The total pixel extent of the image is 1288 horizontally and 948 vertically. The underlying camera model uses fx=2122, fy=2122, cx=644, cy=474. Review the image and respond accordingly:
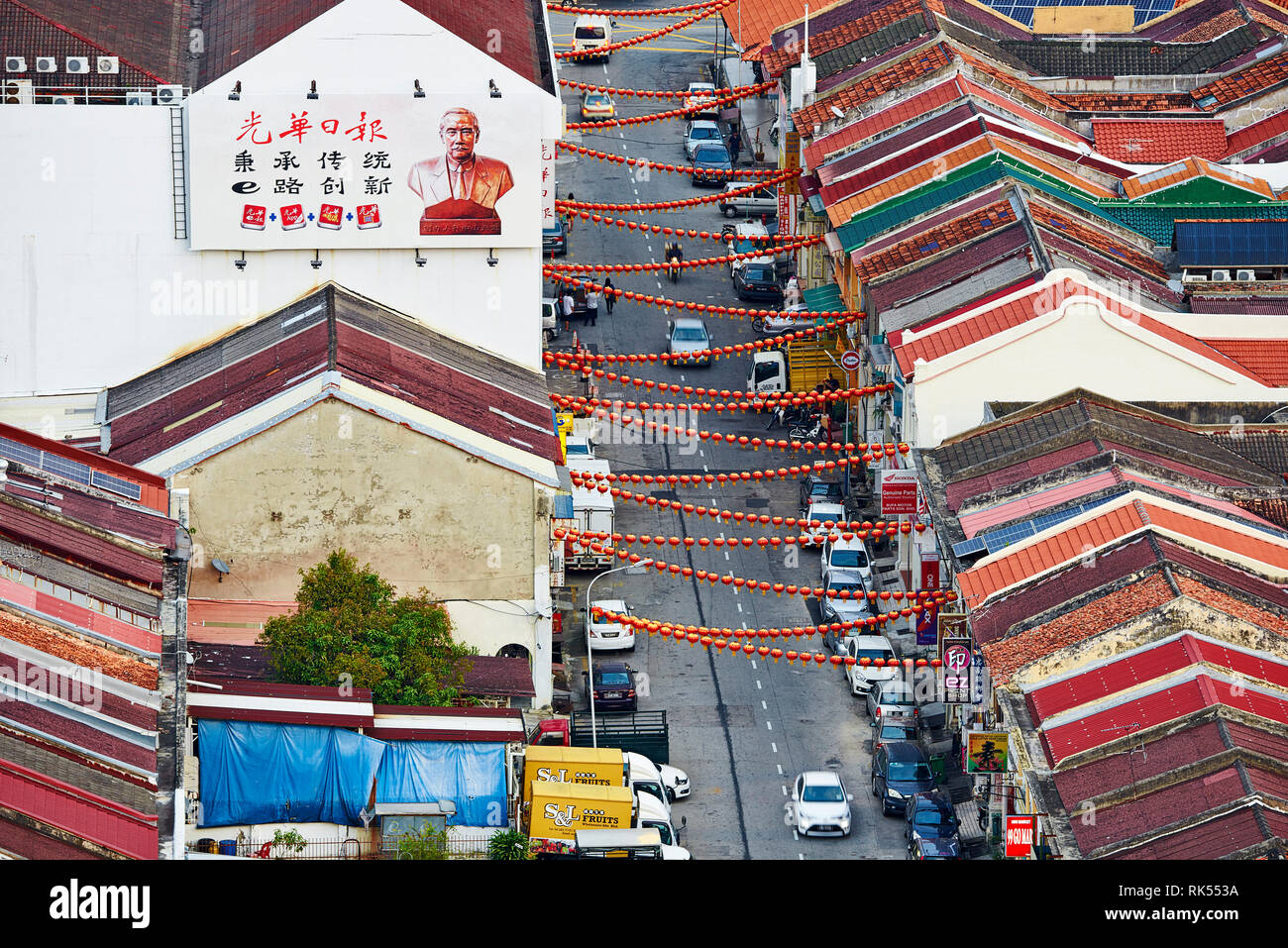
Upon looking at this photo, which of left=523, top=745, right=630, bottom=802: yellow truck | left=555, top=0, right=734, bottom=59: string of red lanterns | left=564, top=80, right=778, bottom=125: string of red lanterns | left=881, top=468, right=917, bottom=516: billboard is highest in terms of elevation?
left=555, top=0, right=734, bottom=59: string of red lanterns

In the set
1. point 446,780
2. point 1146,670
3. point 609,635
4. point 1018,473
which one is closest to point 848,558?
point 609,635

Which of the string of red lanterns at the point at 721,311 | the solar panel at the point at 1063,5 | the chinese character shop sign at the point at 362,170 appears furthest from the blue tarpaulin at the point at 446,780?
the solar panel at the point at 1063,5

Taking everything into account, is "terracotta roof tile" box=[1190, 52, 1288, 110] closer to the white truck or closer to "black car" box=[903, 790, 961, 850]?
the white truck

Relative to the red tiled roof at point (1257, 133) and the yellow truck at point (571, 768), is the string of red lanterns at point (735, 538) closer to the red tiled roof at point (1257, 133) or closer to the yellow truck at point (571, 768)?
the yellow truck at point (571, 768)

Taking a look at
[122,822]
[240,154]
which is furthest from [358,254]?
[122,822]

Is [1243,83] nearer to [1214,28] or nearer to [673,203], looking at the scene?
[1214,28]

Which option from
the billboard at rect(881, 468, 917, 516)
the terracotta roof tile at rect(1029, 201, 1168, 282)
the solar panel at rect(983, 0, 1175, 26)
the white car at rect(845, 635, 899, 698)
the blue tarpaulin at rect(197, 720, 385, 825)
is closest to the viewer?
the blue tarpaulin at rect(197, 720, 385, 825)

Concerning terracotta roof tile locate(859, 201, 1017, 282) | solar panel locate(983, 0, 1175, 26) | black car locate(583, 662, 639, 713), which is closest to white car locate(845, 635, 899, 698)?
black car locate(583, 662, 639, 713)
